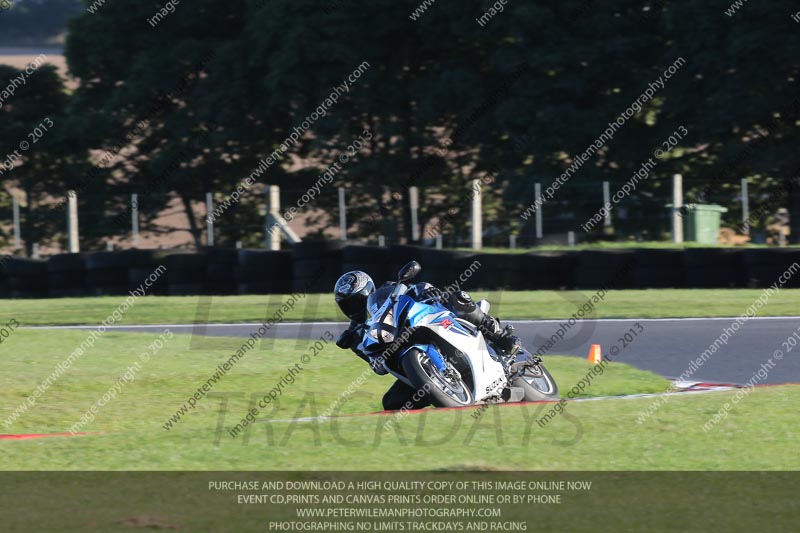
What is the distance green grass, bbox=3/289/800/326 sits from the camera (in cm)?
1672

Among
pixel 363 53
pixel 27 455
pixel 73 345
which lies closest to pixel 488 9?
pixel 363 53

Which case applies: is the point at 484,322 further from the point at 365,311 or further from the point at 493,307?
the point at 493,307

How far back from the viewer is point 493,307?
17.5 metres

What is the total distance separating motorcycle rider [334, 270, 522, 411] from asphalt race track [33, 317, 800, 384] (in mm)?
3297

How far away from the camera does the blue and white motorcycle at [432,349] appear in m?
8.50

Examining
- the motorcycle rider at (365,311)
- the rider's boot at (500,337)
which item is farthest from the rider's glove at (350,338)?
the rider's boot at (500,337)

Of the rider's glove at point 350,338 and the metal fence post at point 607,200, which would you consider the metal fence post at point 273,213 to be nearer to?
the metal fence post at point 607,200

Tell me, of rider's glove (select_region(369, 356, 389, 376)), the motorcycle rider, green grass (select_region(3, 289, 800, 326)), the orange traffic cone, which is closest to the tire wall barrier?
green grass (select_region(3, 289, 800, 326))

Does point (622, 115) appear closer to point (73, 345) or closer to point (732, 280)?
point (732, 280)

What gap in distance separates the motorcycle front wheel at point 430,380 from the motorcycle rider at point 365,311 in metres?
0.15

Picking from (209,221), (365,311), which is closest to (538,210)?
(209,221)

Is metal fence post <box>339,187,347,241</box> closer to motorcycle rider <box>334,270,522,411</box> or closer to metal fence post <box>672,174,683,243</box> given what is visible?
metal fence post <box>672,174,683,243</box>

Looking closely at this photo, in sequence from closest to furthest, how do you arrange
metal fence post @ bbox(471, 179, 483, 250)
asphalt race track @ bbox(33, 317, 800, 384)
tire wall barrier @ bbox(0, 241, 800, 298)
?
1. asphalt race track @ bbox(33, 317, 800, 384)
2. tire wall barrier @ bbox(0, 241, 800, 298)
3. metal fence post @ bbox(471, 179, 483, 250)

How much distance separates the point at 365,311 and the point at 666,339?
19.5 feet
